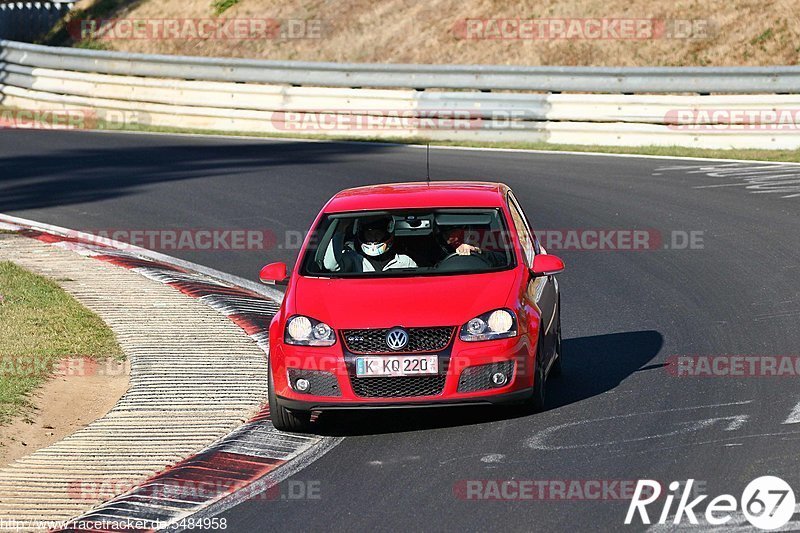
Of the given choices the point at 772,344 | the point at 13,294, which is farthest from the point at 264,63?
the point at 772,344

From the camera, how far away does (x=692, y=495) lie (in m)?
7.30

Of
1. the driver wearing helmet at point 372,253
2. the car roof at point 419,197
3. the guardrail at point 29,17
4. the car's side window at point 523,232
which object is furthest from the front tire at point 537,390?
the guardrail at point 29,17

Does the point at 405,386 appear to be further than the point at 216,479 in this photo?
Yes

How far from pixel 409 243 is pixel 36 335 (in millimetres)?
3508

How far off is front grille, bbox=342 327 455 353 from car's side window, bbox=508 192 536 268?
130 cm

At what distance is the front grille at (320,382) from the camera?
Answer: 873 cm

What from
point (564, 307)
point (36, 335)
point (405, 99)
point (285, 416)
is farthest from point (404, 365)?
point (405, 99)

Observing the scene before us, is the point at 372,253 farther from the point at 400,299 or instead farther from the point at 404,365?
the point at 404,365

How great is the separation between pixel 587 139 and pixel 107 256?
1060 centimetres

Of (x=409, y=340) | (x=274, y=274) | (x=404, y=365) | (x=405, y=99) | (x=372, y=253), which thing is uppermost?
(x=405, y=99)

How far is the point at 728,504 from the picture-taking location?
7.12 meters

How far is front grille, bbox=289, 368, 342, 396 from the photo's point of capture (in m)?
8.73

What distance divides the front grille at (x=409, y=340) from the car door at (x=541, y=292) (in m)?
0.82

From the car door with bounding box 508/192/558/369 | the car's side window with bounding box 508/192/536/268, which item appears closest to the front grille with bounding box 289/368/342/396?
the car door with bounding box 508/192/558/369
